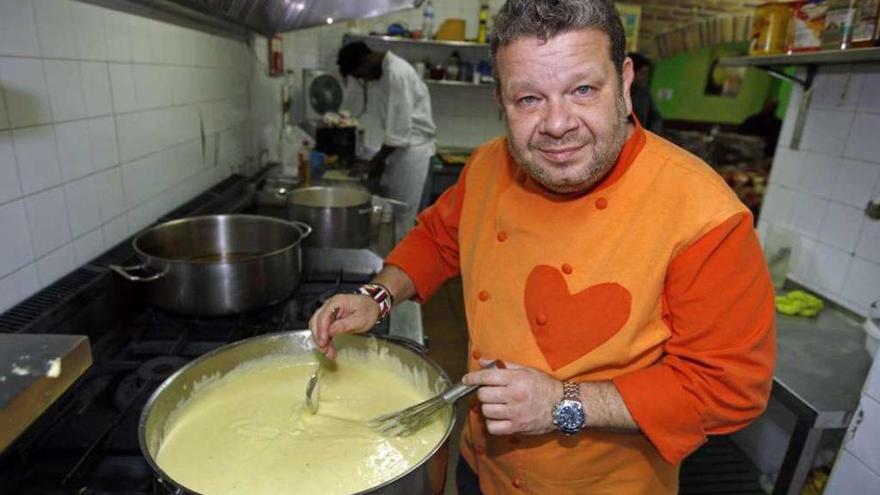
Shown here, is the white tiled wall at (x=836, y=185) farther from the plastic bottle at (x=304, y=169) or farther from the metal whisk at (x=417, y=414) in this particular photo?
the plastic bottle at (x=304, y=169)

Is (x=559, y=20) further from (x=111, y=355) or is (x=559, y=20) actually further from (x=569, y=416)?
(x=111, y=355)

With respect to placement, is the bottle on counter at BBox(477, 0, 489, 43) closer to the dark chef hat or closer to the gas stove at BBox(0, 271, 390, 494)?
the dark chef hat

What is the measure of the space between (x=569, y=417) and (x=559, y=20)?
0.59 meters

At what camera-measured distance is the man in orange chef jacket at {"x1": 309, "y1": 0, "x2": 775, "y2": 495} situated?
78 cm

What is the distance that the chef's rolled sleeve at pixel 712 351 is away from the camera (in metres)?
0.77

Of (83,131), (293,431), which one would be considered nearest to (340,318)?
(293,431)

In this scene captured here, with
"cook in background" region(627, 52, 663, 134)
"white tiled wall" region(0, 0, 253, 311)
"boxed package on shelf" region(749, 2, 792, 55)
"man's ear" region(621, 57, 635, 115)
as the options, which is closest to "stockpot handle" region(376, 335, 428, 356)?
"man's ear" region(621, 57, 635, 115)

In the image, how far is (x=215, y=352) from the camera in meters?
0.97

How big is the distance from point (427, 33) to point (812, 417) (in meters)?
4.06

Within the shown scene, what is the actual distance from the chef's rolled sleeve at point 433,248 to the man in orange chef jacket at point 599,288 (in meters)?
0.20

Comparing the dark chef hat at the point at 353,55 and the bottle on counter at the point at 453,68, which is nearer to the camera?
the dark chef hat at the point at 353,55

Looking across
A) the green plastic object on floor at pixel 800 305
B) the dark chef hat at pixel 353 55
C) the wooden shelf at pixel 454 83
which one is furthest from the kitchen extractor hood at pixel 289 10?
the wooden shelf at pixel 454 83

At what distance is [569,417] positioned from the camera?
0.79 metres

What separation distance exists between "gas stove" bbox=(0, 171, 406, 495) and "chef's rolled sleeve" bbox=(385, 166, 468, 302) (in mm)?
164
